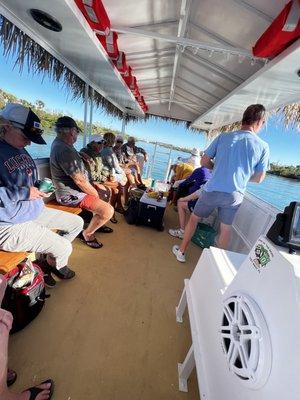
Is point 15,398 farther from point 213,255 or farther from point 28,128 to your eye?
point 28,128

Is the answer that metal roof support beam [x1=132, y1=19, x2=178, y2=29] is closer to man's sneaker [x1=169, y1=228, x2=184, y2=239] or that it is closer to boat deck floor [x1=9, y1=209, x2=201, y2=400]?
man's sneaker [x1=169, y1=228, x2=184, y2=239]

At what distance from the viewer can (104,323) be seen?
1.77m

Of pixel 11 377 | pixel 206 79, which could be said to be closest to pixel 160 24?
pixel 206 79

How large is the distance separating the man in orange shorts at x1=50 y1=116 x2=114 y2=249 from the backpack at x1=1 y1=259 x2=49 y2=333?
105 centimetres

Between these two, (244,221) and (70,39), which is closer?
(70,39)

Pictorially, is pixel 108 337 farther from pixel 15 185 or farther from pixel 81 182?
pixel 81 182

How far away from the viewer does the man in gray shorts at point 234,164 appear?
218cm

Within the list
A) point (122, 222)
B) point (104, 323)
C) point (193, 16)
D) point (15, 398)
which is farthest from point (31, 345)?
point (193, 16)

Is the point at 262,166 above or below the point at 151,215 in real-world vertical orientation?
above

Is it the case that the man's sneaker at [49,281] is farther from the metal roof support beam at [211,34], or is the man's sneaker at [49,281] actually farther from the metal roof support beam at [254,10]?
the metal roof support beam at [211,34]

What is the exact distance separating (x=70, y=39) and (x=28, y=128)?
51.3 inches

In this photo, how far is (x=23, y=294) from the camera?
1.55m

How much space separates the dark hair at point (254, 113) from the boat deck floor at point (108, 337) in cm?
175

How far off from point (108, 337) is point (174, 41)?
2862 millimetres
